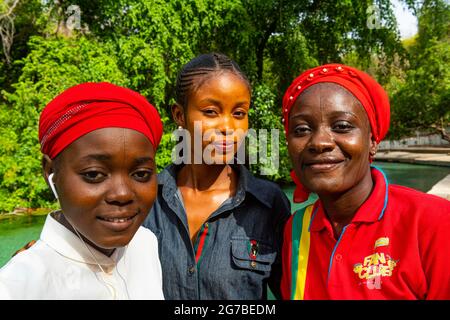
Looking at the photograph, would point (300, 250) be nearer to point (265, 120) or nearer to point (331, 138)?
point (331, 138)

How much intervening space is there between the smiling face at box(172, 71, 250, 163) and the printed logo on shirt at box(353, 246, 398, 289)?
2.69 ft

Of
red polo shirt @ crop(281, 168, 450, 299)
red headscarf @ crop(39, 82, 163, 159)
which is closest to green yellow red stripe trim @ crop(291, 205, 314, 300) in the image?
red polo shirt @ crop(281, 168, 450, 299)

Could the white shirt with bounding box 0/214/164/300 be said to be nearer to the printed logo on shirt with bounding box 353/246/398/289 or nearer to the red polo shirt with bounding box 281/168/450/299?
the red polo shirt with bounding box 281/168/450/299

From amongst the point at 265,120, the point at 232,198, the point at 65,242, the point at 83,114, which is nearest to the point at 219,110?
the point at 232,198

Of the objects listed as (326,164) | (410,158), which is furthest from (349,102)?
(410,158)

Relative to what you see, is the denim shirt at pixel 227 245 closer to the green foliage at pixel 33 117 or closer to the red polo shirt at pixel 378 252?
the red polo shirt at pixel 378 252

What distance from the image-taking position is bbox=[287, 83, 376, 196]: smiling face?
1.51 metres

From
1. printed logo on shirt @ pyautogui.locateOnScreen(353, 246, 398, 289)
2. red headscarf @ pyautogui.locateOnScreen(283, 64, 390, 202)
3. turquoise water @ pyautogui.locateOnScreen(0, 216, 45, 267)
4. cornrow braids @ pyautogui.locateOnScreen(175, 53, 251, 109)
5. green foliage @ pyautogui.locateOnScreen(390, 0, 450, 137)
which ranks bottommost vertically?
turquoise water @ pyautogui.locateOnScreen(0, 216, 45, 267)

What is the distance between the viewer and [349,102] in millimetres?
1518

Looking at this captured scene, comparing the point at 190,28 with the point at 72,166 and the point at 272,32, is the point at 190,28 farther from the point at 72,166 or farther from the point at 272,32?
the point at 72,166

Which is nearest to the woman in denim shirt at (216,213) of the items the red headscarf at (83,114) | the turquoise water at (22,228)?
the red headscarf at (83,114)

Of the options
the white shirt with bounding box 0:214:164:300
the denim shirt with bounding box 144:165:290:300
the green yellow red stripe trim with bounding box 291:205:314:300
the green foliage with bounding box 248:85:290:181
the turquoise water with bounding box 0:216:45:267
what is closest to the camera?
the white shirt with bounding box 0:214:164:300
